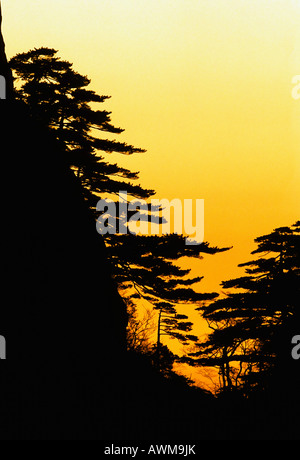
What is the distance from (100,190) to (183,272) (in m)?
5.40

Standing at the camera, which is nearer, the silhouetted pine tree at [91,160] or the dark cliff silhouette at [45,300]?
the dark cliff silhouette at [45,300]

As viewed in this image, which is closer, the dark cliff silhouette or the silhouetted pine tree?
the dark cliff silhouette

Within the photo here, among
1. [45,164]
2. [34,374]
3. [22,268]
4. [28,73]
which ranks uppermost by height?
[28,73]

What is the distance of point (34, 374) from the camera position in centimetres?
1285

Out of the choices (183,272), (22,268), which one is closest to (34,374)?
(22,268)

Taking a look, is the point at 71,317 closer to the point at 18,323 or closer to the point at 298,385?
the point at 18,323
